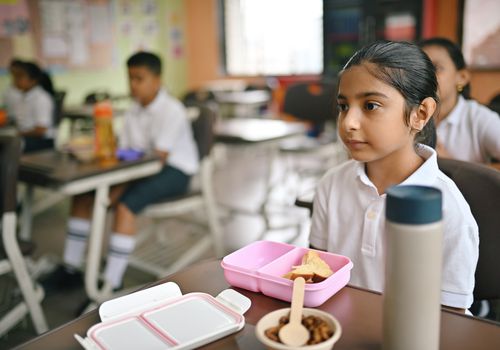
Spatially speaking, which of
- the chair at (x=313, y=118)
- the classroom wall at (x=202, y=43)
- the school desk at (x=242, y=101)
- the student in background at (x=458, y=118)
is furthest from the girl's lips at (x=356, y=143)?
the classroom wall at (x=202, y=43)

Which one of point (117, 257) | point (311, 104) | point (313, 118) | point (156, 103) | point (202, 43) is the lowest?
point (117, 257)

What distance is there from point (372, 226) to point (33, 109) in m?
3.58

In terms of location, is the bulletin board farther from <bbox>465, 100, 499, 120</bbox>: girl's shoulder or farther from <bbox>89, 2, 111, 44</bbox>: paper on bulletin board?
<bbox>465, 100, 499, 120</bbox>: girl's shoulder

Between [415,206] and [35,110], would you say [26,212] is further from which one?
[415,206]

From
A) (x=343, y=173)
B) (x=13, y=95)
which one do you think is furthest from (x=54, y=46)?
(x=343, y=173)

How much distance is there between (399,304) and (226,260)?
366mm

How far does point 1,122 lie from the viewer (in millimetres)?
3709

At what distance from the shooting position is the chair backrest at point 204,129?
257 cm

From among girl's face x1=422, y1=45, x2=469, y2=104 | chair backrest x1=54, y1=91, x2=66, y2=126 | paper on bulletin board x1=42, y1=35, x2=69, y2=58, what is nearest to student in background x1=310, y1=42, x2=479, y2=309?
girl's face x1=422, y1=45, x2=469, y2=104

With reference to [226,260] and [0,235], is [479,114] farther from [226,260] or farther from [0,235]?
[0,235]

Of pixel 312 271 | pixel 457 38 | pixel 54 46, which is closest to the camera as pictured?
pixel 312 271

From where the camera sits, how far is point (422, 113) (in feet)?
3.51

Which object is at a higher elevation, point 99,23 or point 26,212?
point 99,23

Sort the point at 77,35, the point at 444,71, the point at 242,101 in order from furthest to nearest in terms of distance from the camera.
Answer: the point at 77,35, the point at 242,101, the point at 444,71
